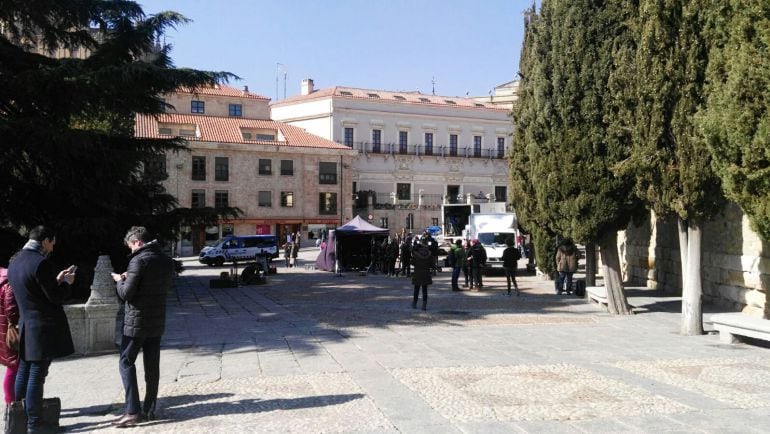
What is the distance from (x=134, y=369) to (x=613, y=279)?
1087 centimetres

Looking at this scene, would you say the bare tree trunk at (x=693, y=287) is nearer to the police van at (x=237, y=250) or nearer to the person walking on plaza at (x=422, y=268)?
the person walking on plaza at (x=422, y=268)

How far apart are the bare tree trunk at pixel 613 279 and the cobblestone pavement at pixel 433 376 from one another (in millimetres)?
498

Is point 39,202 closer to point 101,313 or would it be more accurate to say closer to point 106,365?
point 101,313

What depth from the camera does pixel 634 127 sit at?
11531 millimetres

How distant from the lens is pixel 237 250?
3459cm

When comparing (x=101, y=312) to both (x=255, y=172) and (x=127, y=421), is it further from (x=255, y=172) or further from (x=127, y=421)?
(x=255, y=172)

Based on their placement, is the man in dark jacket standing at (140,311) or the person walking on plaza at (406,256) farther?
the person walking on plaza at (406,256)

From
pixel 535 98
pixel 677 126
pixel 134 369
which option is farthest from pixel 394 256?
pixel 134 369

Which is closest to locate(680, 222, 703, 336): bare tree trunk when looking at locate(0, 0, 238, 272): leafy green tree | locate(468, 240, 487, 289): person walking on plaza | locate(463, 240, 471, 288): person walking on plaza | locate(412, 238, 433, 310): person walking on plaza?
locate(412, 238, 433, 310): person walking on plaza

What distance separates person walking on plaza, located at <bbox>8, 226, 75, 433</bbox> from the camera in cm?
533

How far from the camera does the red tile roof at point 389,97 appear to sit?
206 feet

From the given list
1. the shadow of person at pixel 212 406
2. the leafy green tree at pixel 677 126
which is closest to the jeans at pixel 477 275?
the leafy green tree at pixel 677 126

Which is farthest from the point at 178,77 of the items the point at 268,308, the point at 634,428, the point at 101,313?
the point at 634,428

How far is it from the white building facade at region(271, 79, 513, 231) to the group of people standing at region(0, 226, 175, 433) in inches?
2028
